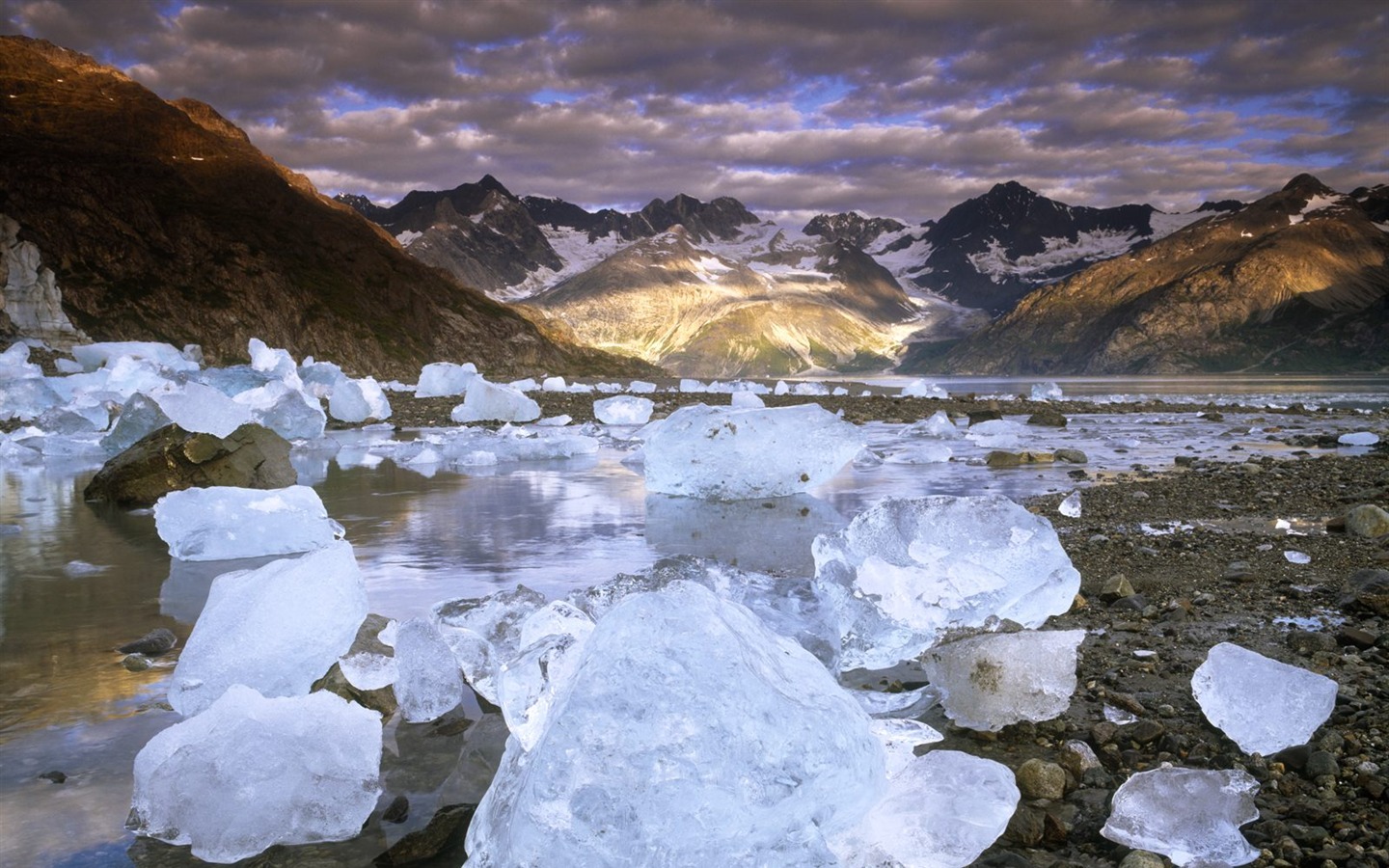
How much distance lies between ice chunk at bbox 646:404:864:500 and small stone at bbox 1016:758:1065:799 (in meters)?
7.63

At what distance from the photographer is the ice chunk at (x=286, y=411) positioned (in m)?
18.7

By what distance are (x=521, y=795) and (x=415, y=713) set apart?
6.16ft

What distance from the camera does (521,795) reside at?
96.0 inches

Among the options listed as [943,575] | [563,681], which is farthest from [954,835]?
[943,575]

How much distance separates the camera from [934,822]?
2779mm

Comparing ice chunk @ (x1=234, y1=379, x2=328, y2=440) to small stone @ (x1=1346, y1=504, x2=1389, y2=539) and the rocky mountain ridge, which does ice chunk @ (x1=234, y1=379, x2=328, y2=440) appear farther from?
the rocky mountain ridge

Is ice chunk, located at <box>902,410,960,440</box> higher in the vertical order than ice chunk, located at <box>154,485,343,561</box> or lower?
lower

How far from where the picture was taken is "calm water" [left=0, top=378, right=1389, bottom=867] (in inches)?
133

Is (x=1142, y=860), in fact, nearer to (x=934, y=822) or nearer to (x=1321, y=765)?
(x=934, y=822)

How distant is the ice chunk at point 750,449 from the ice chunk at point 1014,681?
6.92 meters

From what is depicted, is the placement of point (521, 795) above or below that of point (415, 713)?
above

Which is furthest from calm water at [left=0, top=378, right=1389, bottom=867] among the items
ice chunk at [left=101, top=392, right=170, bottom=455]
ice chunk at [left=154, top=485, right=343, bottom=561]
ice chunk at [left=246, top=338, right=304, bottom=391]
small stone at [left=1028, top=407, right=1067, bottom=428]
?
small stone at [left=1028, top=407, right=1067, bottom=428]

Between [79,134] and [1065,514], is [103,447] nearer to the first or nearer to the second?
[1065,514]

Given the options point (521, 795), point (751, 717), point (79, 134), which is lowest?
point (521, 795)
